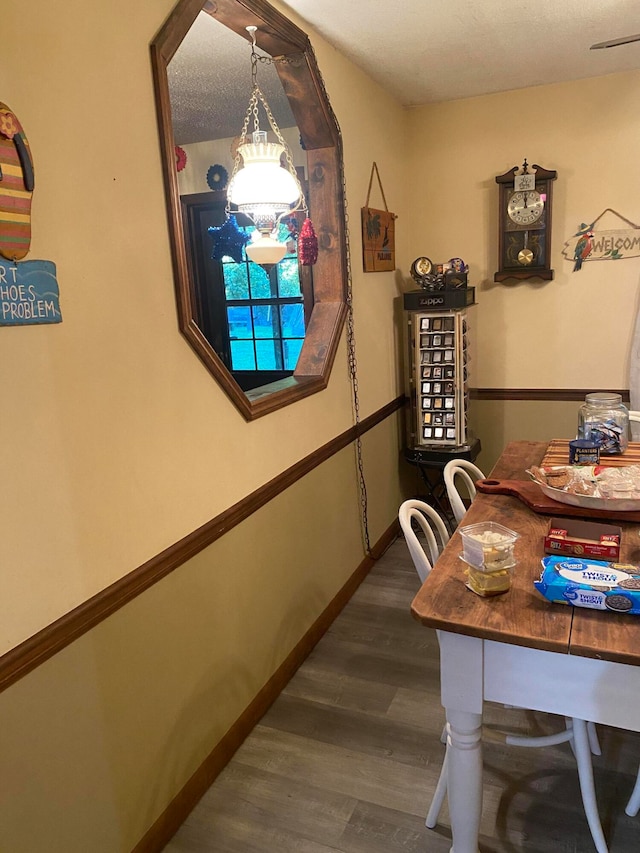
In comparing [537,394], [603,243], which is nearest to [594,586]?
[537,394]

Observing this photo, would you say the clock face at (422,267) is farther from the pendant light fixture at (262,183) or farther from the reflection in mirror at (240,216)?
the pendant light fixture at (262,183)

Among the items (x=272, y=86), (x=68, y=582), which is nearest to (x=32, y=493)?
(x=68, y=582)

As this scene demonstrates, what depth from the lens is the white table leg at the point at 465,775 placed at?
1353 millimetres

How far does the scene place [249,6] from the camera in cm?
205

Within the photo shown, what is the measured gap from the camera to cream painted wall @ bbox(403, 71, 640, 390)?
3350 millimetres

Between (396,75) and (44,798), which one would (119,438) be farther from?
(396,75)

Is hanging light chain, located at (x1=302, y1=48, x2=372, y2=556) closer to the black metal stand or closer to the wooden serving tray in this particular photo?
the black metal stand

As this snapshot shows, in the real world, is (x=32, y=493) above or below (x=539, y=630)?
above

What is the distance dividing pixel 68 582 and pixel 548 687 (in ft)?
3.53

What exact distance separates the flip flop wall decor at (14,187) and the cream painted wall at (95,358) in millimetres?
38

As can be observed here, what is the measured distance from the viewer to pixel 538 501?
6.27 ft

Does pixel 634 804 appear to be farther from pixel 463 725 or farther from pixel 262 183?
pixel 262 183

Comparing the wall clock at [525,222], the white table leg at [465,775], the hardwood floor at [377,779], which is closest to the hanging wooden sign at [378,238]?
the wall clock at [525,222]

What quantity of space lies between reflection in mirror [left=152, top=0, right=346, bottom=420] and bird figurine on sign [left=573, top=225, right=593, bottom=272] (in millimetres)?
1513
